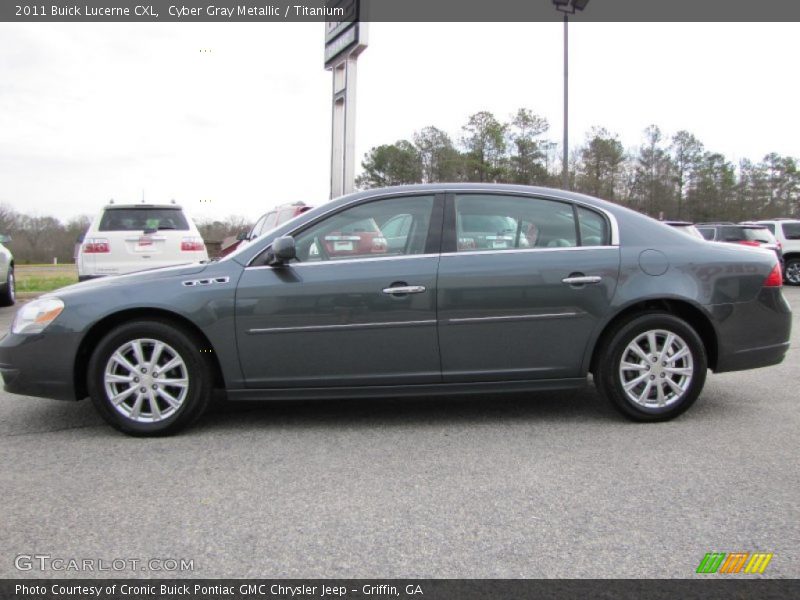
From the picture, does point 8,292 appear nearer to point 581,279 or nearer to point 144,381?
point 144,381

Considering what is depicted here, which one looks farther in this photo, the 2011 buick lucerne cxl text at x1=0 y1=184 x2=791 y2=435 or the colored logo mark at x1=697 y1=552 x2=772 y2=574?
the 2011 buick lucerne cxl text at x1=0 y1=184 x2=791 y2=435

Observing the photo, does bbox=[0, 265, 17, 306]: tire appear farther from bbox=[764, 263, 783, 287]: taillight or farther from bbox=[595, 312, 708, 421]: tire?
bbox=[764, 263, 783, 287]: taillight

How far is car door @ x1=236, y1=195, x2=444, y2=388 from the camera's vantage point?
4070 mm

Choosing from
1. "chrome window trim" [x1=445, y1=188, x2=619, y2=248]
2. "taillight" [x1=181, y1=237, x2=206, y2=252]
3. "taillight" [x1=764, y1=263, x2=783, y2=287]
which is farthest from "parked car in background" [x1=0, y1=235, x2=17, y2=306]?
"taillight" [x1=764, y1=263, x2=783, y2=287]

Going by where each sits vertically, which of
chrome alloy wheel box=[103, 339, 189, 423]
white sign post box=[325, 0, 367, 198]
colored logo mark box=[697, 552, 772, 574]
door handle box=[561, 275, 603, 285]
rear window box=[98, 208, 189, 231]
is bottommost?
colored logo mark box=[697, 552, 772, 574]

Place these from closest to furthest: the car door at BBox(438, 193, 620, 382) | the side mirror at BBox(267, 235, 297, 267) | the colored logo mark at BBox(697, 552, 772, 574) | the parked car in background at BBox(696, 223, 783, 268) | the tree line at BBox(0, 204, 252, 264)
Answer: the colored logo mark at BBox(697, 552, 772, 574)
the side mirror at BBox(267, 235, 297, 267)
the car door at BBox(438, 193, 620, 382)
the parked car in background at BBox(696, 223, 783, 268)
the tree line at BBox(0, 204, 252, 264)

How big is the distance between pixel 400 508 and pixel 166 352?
6.25ft

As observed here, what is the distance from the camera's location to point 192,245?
9.65 meters

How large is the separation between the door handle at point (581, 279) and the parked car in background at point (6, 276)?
979 cm

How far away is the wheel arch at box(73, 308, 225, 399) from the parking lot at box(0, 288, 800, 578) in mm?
354

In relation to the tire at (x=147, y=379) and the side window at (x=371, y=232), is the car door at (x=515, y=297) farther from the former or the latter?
the tire at (x=147, y=379)

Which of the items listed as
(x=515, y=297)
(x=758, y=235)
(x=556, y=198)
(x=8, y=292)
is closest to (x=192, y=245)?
(x=8, y=292)

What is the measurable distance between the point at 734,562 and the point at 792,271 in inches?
737

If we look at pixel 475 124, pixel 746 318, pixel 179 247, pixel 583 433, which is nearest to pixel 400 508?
pixel 583 433
